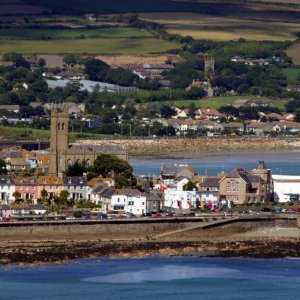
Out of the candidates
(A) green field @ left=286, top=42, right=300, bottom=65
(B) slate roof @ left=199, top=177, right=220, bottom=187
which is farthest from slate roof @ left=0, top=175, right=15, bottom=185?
(A) green field @ left=286, top=42, right=300, bottom=65

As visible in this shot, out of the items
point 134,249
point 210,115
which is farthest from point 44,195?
point 210,115

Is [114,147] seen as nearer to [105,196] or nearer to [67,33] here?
[105,196]

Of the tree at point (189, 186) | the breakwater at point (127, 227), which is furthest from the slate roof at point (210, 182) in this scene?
the breakwater at point (127, 227)

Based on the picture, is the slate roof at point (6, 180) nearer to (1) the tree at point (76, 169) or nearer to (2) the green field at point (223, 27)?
(1) the tree at point (76, 169)

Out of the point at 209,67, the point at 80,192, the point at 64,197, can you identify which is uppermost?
the point at 209,67

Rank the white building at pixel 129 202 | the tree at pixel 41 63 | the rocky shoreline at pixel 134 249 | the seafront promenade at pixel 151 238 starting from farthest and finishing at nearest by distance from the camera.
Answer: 1. the tree at pixel 41 63
2. the white building at pixel 129 202
3. the seafront promenade at pixel 151 238
4. the rocky shoreline at pixel 134 249

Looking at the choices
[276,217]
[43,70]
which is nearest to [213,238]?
[276,217]

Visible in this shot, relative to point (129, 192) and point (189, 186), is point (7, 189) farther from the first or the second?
point (189, 186)
